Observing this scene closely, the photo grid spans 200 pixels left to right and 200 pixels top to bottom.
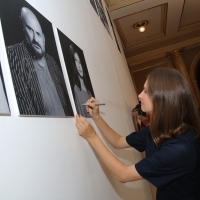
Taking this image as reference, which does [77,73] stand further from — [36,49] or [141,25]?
[141,25]

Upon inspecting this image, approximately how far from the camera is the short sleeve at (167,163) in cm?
104

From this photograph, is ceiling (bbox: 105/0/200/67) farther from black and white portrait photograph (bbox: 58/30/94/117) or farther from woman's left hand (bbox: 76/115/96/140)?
woman's left hand (bbox: 76/115/96/140)

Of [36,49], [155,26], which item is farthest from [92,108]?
[155,26]

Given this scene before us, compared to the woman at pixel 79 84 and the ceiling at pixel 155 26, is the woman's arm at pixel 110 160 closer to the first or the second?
the woman at pixel 79 84

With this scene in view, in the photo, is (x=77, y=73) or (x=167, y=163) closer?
(x=167, y=163)

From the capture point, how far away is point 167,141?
1133 mm

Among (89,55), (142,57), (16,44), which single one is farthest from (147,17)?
(16,44)

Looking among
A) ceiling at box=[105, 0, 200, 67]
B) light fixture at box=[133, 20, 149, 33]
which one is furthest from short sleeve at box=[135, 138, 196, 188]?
light fixture at box=[133, 20, 149, 33]

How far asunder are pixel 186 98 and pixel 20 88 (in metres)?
0.86

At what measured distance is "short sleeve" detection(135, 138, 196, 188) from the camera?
3.41 ft

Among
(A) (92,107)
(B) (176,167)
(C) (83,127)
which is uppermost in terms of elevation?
(A) (92,107)

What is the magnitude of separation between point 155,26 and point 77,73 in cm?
619

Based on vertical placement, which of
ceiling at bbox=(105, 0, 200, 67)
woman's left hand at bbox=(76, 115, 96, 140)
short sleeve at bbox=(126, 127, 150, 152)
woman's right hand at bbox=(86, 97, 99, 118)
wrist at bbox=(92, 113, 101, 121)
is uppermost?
ceiling at bbox=(105, 0, 200, 67)

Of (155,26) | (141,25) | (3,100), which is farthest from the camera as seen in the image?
(155,26)
